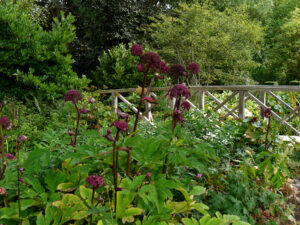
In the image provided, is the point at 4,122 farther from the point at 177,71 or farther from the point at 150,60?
the point at 177,71

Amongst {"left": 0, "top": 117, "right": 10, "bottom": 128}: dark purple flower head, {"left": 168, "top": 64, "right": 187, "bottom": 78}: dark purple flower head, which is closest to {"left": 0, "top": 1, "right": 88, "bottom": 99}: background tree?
{"left": 168, "top": 64, "right": 187, "bottom": 78}: dark purple flower head

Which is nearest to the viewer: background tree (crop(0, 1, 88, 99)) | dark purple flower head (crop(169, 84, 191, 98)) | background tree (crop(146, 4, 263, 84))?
dark purple flower head (crop(169, 84, 191, 98))

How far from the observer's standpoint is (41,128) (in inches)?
183

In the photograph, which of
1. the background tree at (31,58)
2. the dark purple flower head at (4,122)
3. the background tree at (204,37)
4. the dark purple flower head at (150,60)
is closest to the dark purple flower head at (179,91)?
the dark purple flower head at (150,60)

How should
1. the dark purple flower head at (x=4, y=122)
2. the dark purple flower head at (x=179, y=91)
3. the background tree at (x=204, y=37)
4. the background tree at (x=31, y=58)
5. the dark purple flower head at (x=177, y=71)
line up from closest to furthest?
the dark purple flower head at (x=4, y=122)
the dark purple flower head at (x=179, y=91)
the dark purple flower head at (x=177, y=71)
the background tree at (x=31, y=58)
the background tree at (x=204, y=37)

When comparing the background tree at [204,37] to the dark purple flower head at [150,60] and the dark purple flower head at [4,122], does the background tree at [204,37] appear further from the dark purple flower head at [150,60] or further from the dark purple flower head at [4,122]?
the dark purple flower head at [4,122]

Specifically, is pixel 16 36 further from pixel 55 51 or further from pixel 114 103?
pixel 114 103

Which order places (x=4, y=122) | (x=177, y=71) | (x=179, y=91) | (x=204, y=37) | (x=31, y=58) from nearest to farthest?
(x=4, y=122)
(x=179, y=91)
(x=177, y=71)
(x=31, y=58)
(x=204, y=37)

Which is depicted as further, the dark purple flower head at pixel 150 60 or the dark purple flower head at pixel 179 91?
the dark purple flower head at pixel 179 91

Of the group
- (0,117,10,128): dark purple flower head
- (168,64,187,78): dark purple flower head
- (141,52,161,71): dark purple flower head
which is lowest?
(0,117,10,128): dark purple flower head

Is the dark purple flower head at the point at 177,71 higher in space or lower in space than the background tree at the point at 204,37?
lower

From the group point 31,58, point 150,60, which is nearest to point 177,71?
point 150,60

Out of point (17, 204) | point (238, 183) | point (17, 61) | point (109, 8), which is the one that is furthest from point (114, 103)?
point (109, 8)

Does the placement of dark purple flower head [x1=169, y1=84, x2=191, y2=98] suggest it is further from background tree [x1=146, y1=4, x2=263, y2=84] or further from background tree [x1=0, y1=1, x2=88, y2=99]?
background tree [x1=146, y1=4, x2=263, y2=84]
